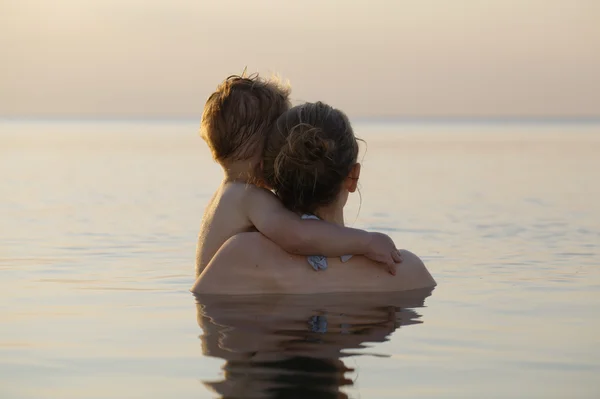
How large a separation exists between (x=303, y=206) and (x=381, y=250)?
1.64 feet

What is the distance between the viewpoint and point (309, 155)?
17.4 feet

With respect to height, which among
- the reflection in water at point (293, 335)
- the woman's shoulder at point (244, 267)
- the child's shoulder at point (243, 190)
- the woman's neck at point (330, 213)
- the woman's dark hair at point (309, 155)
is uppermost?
the woman's dark hair at point (309, 155)

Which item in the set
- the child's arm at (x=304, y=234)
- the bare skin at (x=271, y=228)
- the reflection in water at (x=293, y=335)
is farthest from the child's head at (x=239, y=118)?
the reflection in water at (x=293, y=335)

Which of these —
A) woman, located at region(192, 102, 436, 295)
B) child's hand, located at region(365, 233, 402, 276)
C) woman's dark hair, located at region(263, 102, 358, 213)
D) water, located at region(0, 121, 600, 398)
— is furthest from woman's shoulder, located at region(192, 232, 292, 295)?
child's hand, located at region(365, 233, 402, 276)

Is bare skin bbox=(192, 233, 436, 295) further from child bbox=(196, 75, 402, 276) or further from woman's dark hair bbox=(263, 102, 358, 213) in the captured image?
woman's dark hair bbox=(263, 102, 358, 213)

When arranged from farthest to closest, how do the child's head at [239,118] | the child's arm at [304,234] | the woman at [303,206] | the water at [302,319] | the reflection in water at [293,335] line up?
1. the child's head at [239,118]
2. the woman at [303,206]
3. the child's arm at [304,234]
4. the water at [302,319]
5. the reflection in water at [293,335]

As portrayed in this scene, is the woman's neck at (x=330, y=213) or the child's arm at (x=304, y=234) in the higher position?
the woman's neck at (x=330, y=213)

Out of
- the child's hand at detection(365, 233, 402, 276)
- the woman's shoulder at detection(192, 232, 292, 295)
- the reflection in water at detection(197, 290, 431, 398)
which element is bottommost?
the reflection in water at detection(197, 290, 431, 398)

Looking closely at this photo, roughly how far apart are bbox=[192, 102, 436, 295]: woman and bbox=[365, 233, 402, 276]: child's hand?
131mm

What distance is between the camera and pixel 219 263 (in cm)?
549

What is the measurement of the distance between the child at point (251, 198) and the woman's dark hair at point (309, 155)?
4.7 inches

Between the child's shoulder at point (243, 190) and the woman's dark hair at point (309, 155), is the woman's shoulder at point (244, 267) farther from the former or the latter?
the woman's dark hair at point (309, 155)

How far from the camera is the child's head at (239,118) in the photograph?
5.52 meters

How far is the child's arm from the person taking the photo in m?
5.21
